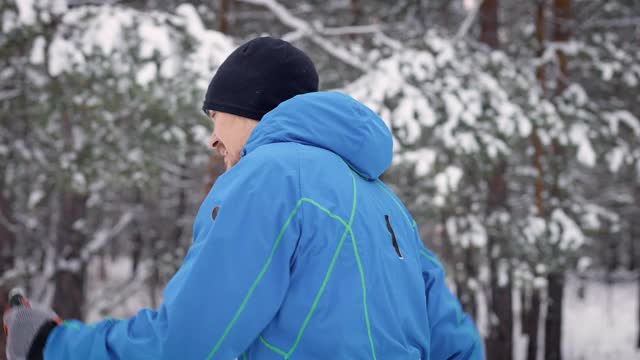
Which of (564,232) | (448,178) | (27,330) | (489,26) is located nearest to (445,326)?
(27,330)

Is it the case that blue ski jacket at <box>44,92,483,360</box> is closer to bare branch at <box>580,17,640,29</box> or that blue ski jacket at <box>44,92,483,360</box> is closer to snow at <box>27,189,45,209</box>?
snow at <box>27,189,45,209</box>

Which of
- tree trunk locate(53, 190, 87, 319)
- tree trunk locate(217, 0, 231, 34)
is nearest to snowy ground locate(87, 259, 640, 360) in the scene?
tree trunk locate(53, 190, 87, 319)

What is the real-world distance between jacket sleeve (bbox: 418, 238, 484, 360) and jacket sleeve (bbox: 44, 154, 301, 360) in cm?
74

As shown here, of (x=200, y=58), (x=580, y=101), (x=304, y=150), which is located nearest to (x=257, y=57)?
(x=304, y=150)

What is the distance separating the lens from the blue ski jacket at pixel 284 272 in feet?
4.48

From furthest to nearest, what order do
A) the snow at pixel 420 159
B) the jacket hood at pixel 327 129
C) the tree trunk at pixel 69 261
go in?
1. the tree trunk at pixel 69 261
2. the snow at pixel 420 159
3. the jacket hood at pixel 327 129

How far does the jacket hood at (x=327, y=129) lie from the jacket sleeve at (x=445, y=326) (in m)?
0.53

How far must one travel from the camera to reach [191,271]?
138 centimetres

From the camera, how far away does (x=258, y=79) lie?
1.81 metres

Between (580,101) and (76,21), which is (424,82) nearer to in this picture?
(580,101)

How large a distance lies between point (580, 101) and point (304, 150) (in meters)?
7.07

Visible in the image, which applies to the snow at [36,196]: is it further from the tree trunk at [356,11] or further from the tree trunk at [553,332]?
the tree trunk at [553,332]

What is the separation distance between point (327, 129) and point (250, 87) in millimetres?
338

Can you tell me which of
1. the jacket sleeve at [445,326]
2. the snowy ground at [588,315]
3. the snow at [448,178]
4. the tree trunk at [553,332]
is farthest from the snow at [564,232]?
the snowy ground at [588,315]
